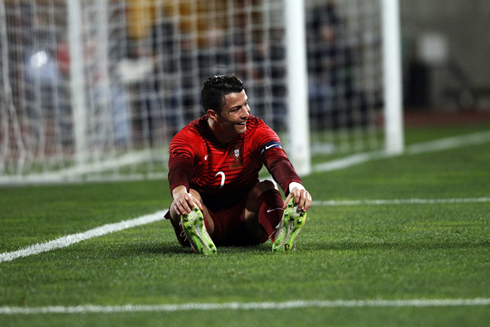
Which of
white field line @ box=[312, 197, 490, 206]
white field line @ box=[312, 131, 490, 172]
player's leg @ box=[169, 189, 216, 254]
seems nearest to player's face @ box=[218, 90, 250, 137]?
player's leg @ box=[169, 189, 216, 254]

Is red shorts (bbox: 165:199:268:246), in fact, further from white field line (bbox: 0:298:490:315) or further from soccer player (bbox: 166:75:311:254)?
white field line (bbox: 0:298:490:315)

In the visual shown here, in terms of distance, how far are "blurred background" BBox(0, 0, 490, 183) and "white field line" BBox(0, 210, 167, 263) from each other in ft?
9.56

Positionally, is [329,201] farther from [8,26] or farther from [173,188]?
[8,26]

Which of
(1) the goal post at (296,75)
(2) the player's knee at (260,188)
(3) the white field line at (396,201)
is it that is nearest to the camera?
(2) the player's knee at (260,188)

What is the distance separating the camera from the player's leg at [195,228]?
12.4 feet

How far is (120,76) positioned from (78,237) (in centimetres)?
658

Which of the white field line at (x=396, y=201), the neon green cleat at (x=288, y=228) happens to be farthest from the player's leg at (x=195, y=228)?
the white field line at (x=396, y=201)

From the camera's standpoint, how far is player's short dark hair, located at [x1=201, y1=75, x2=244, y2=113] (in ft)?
13.4

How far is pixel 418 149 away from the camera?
38.9 ft

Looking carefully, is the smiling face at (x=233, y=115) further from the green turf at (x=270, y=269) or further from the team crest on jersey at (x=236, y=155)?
the green turf at (x=270, y=269)

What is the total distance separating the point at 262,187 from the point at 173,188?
53 centimetres

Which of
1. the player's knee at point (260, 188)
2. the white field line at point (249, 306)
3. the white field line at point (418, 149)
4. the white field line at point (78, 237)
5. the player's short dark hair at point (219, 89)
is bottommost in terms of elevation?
the white field line at point (418, 149)

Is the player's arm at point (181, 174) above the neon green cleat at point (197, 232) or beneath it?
above

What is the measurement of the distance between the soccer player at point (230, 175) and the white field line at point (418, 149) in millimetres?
4779
